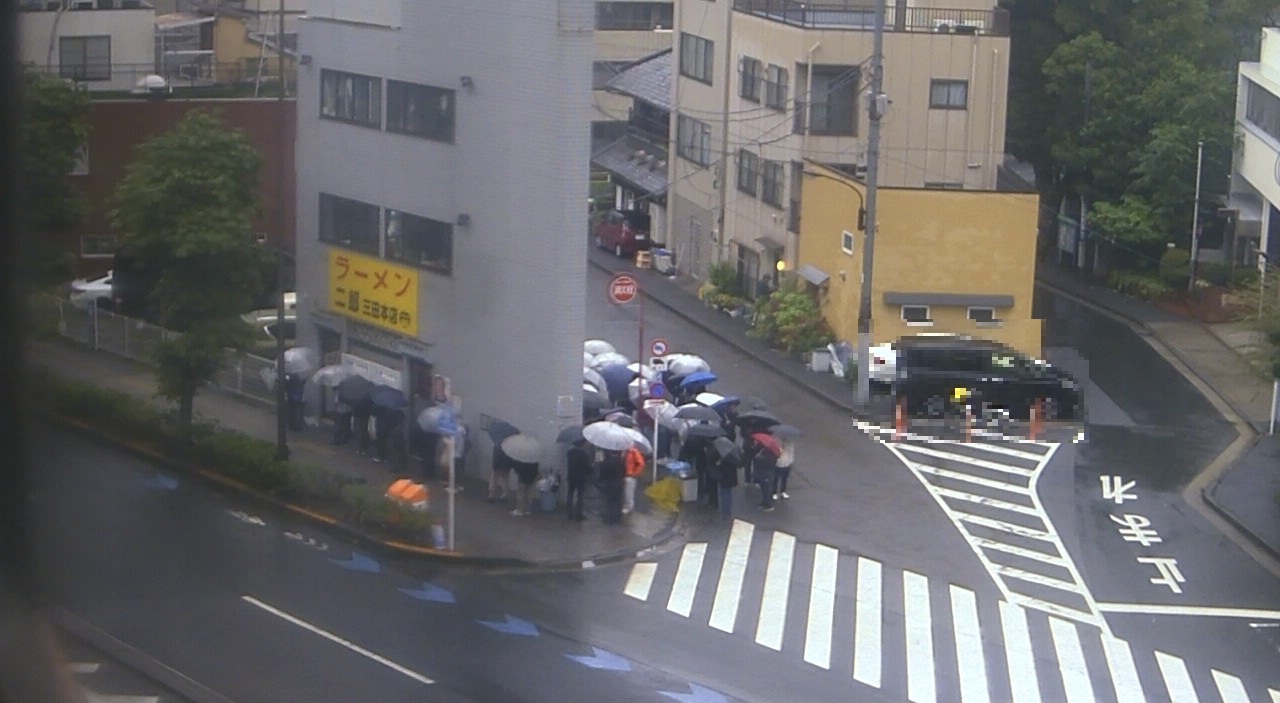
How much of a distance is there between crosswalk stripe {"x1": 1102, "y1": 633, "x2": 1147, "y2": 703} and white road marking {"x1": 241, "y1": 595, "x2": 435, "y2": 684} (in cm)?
383

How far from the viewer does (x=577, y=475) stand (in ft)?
37.4

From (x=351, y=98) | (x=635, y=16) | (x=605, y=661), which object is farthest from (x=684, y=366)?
(x=635, y=16)

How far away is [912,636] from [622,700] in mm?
2234

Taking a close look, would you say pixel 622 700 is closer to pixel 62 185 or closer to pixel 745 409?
pixel 745 409

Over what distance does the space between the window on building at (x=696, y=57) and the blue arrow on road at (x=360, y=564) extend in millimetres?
12422

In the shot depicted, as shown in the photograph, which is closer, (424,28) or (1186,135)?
(424,28)

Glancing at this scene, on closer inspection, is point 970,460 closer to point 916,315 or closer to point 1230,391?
point 916,315

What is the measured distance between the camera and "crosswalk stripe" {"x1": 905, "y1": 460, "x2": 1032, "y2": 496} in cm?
1323

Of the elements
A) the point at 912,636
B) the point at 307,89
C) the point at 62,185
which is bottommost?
the point at 912,636

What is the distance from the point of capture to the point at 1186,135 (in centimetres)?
2156

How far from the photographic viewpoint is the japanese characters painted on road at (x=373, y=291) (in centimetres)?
1285

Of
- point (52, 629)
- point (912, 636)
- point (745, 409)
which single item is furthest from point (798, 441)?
point (52, 629)

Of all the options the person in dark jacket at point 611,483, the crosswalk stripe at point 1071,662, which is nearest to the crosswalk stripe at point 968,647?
the crosswalk stripe at point 1071,662

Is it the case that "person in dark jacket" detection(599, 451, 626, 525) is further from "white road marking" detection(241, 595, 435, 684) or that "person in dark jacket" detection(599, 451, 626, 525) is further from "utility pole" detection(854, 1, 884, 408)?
"utility pole" detection(854, 1, 884, 408)
